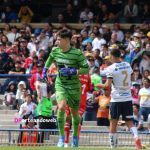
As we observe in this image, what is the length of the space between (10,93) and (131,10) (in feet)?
32.7

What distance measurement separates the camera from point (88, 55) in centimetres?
1423

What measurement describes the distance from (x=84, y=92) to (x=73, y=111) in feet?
5.28

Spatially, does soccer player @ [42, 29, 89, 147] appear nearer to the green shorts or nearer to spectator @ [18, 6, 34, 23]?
the green shorts

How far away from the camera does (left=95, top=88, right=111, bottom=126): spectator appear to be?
464 inches

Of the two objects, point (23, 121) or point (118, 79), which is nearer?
point (118, 79)

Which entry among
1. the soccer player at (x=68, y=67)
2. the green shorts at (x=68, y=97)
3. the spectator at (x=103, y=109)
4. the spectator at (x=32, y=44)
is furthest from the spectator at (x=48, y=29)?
the green shorts at (x=68, y=97)

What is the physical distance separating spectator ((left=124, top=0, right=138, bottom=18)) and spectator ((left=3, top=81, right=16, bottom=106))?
9679 mm

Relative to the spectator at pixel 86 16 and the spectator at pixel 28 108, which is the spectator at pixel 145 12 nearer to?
the spectator at pixel 86 16

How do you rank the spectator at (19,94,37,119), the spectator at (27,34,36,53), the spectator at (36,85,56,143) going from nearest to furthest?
the spectator at (36,85,56,143)
the spectator at (19,94,37,119)
the spectator at (27,34,36,53)

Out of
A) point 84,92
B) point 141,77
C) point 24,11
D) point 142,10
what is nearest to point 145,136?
point 84,92

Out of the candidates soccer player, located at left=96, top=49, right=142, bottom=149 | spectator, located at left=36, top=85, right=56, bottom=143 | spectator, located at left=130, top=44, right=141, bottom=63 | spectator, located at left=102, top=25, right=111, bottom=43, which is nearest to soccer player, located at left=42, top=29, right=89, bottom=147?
soccer player, located at left=96, top=49, right=142, bottom=149

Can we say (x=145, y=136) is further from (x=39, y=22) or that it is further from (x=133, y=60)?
(x=39, y=22)

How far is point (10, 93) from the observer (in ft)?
44.1

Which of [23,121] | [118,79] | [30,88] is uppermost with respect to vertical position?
[118,79]
